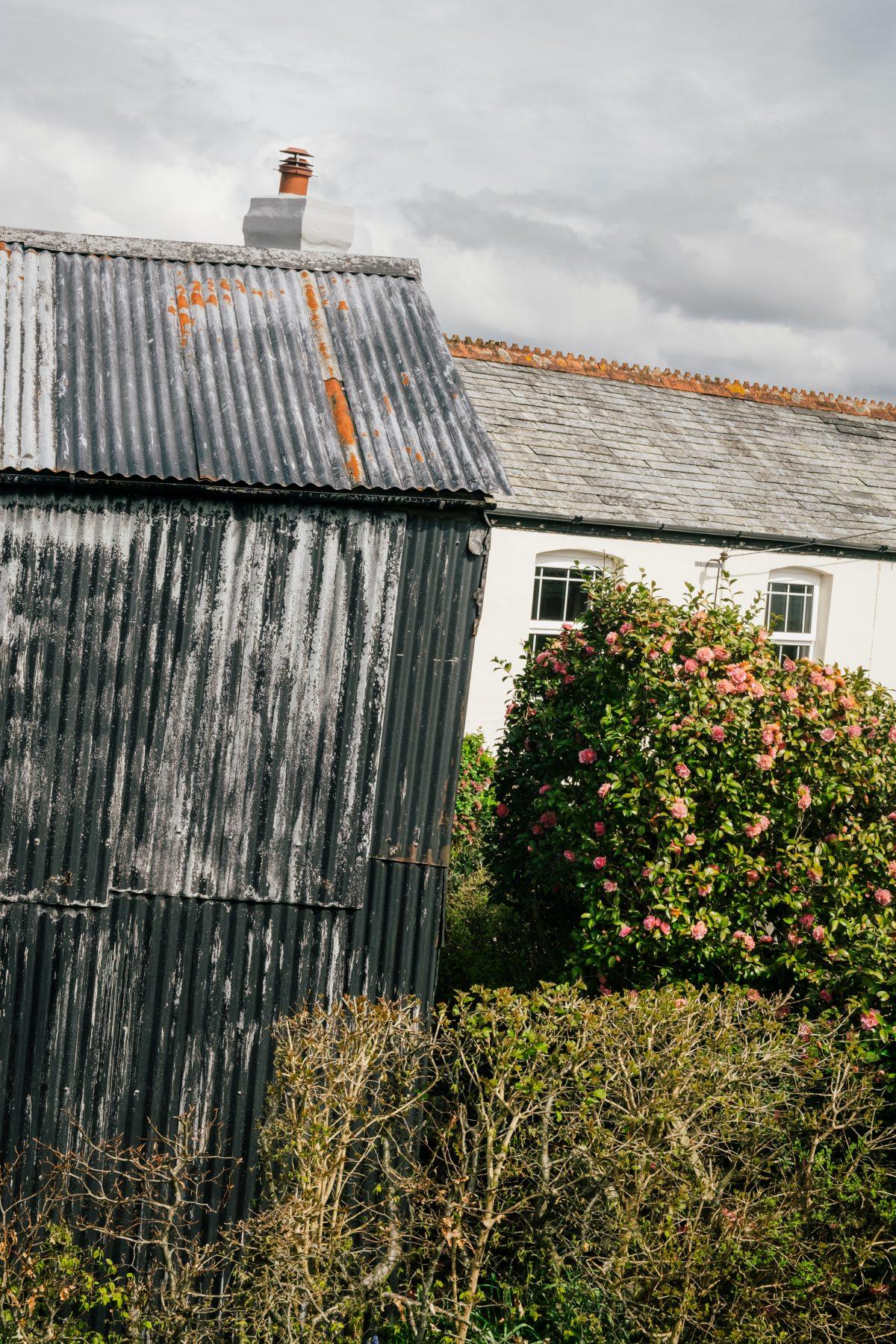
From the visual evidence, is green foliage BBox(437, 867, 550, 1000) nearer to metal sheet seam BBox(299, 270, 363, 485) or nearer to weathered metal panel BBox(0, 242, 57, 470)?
metal sheet seam BBox(299, 270, 363, 485)

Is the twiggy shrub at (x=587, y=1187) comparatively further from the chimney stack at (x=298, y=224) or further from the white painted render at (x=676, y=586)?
the white painted render at (x=676, y=586)

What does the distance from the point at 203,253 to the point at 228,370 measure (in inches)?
46.5

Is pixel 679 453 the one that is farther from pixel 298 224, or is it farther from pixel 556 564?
pixel 298 224

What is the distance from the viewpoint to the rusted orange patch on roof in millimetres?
18516

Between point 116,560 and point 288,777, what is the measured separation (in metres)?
1.45

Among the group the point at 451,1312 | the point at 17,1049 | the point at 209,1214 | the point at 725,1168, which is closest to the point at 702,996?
the point at 725,1168

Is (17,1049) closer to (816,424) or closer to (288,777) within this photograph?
(288,777)

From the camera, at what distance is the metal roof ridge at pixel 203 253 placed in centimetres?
724

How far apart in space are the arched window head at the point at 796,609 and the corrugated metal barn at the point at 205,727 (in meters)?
11.5

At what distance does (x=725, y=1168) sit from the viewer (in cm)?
652

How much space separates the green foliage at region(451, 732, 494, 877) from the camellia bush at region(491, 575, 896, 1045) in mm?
4041

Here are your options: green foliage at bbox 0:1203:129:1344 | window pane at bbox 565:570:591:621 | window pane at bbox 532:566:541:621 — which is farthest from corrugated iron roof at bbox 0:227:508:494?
window pane at bbox 565:570:591:621

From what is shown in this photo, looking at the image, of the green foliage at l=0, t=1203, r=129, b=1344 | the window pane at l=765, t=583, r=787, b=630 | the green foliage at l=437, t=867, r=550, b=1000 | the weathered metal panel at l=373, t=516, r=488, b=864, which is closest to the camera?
the green foliage at l=0, t=1203, r=129, b=1344

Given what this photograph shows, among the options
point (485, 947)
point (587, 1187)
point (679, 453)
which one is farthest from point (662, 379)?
point (587, 1187)
